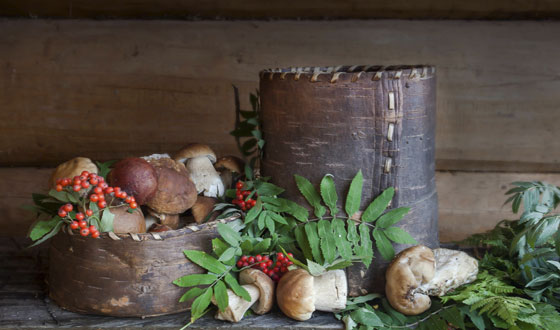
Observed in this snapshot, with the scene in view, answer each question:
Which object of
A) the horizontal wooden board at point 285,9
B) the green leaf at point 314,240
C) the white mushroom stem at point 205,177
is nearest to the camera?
the green leaf at point 314,240

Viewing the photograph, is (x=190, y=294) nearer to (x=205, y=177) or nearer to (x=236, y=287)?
(x=236, y=287)

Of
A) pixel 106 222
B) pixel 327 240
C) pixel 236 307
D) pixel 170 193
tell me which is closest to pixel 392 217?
pixel 327 240

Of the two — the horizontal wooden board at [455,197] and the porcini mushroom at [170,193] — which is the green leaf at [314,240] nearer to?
the porcini mushroom at [170,193]

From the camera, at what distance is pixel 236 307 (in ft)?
3.55

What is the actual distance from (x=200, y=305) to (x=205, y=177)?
339 millimetres

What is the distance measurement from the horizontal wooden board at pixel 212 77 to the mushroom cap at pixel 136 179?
2.00 feet

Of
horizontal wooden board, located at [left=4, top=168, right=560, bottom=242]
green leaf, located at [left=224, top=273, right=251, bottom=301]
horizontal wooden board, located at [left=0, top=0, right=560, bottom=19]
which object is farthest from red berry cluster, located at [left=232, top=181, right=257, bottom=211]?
horizontal wooden board, located at [left=4, top=168, right=560, bottom=242]

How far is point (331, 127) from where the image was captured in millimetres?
1143

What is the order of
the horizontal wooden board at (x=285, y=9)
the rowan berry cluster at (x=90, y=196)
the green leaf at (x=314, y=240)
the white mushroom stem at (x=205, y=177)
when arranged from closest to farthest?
1. the rowan berry cluster at (x=90, y=196)
2. the green leaf at (x=314, y=240)
3. the white mushroom stem at (x=205, y=177)
4. the horizontal wooden board at (x=285, y=9)

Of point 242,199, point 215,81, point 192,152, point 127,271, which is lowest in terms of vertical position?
point 127,271

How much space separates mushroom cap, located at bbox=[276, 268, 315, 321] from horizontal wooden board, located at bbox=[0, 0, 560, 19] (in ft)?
2.82

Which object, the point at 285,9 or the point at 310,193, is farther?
the point at 285,9

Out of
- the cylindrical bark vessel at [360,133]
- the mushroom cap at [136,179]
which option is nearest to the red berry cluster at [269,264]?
the cylindrical bark vessel at [360,133]

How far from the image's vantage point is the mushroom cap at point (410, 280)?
3.61 ft
